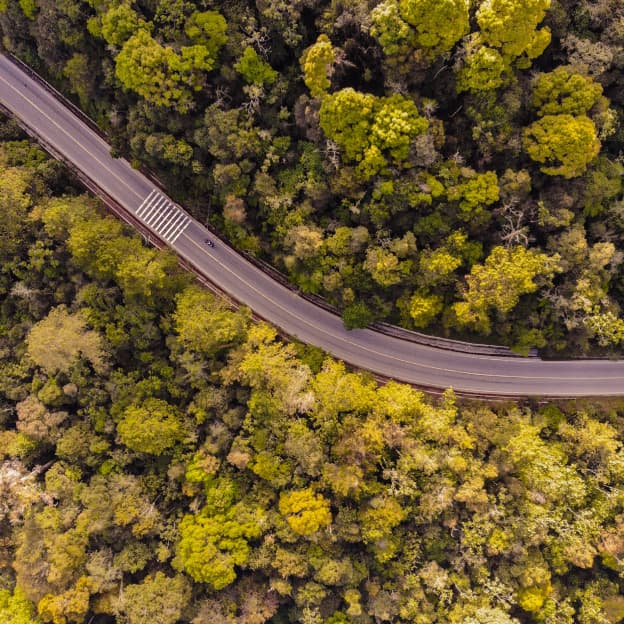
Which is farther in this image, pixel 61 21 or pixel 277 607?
pixel 277 607

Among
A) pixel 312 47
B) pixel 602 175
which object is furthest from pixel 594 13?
pixel 312 47

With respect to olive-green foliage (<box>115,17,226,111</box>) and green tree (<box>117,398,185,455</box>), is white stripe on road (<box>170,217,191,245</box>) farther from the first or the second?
green tree (<box>117,398,185,455</box>)

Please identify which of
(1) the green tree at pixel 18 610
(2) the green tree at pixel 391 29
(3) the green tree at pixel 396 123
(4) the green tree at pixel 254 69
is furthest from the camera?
(1) the green tree at pixel 18 610

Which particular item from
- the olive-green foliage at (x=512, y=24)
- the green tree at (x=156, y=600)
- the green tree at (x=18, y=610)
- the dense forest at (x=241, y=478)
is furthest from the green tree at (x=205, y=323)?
the olive-green foliage at (x=512, y=24)

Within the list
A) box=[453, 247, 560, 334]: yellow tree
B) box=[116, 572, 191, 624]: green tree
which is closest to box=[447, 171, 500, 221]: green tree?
box=[453, 247, 560, 334]: yellow tree

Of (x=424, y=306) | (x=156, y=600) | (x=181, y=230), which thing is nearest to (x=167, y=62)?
(x=181, y=230)

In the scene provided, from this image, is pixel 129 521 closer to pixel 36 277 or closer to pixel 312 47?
pixel 36 277

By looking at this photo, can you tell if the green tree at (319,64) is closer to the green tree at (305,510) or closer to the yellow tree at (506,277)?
the yellow tree at (506,277)
